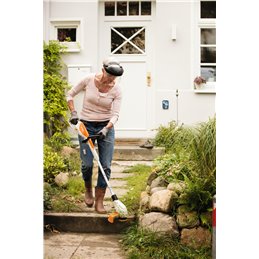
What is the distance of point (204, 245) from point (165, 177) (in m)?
1.25

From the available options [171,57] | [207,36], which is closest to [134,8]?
[171,57]

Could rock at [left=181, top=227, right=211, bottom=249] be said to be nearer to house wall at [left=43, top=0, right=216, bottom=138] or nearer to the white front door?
house wall at [left=43, top=0, right=216, bottom=138]

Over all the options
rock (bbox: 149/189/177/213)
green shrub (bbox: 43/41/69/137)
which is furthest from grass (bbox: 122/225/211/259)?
green shrub (bbox: 43/41/69/137)

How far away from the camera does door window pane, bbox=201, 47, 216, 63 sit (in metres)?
10.2

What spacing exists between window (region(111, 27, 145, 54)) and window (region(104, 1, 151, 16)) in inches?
11.7

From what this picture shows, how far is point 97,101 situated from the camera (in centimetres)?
555

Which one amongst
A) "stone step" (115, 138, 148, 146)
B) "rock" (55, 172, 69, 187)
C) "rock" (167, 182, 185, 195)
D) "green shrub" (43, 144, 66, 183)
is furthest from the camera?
"stone step" (115, 138, 148, 146)

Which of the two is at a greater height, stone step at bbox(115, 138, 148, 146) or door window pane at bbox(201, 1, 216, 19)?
door window pane at bbox(201, 1, 216, 19)

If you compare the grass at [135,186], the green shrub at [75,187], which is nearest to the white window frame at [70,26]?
the grass at [135,186]
